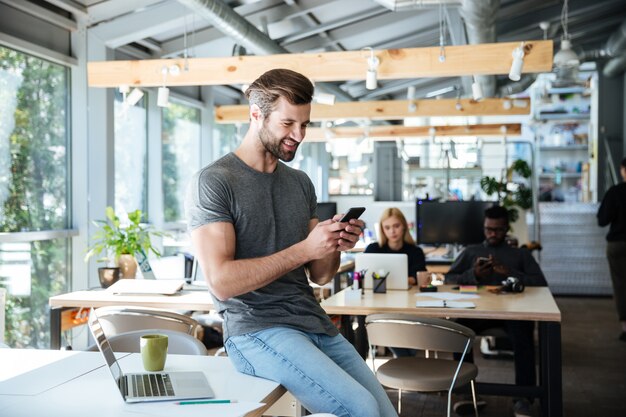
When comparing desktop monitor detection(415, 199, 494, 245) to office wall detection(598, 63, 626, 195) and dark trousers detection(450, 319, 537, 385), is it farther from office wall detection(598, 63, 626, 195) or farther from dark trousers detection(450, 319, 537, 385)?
office wall detection(598, 63, 626, 195)

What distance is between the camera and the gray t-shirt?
7.03 ft

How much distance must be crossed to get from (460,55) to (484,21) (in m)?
1.58

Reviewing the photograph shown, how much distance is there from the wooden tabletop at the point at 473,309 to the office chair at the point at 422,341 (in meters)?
0.29

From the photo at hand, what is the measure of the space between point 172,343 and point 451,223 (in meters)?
4.45

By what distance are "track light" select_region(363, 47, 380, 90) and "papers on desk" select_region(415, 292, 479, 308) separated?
1.60 meters

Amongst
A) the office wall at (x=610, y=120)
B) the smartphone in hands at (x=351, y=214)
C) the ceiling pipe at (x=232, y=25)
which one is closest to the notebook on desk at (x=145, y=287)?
the ceiling pipe at (x=232, y=25)

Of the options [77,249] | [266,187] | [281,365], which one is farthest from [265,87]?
[77,249]

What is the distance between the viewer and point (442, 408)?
A: 4.77 metres

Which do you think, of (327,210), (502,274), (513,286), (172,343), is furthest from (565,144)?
(172,343)

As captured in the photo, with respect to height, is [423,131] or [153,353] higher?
[423,131]

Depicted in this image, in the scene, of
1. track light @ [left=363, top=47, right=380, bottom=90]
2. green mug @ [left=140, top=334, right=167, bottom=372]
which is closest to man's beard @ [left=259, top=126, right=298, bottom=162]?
green mug @ [left=140, top=334, right=167, bottom=372]

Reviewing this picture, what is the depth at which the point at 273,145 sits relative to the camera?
2.22 meters

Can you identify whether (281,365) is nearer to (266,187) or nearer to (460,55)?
(266,187)

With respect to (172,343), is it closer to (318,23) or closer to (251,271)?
(251,271)
